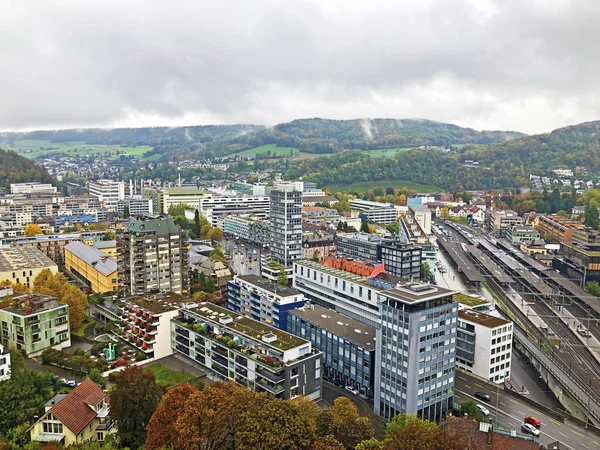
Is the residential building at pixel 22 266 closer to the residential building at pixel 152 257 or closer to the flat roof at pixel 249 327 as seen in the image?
the residential building at pixel 152 257

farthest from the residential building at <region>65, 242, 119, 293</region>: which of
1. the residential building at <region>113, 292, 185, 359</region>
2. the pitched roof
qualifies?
the pitched roof

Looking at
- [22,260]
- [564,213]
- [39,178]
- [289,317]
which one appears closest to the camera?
[289,317]

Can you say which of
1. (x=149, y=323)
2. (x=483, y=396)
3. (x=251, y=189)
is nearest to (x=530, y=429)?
(x=483, y=396)

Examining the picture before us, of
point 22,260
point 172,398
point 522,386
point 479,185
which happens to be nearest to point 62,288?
point 22,260

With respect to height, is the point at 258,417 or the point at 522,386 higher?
the point at 258,417

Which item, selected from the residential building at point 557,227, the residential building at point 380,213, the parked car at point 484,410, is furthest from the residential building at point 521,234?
the parked car at point 484,410

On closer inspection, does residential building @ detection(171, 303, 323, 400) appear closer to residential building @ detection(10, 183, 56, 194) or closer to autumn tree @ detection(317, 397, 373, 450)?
autumn tree @ detection(317, 397, 373, 450)

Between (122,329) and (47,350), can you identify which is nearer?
(47,350)

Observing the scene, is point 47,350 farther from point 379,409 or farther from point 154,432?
point 379,409
